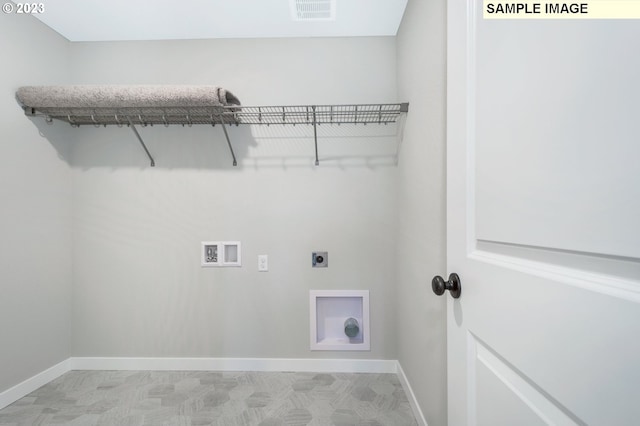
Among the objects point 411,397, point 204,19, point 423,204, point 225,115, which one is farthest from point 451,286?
point 204,19

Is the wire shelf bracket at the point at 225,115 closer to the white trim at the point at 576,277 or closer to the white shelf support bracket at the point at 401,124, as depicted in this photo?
the white shelf support bracket at the point at 401,124

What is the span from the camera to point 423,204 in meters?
1.31

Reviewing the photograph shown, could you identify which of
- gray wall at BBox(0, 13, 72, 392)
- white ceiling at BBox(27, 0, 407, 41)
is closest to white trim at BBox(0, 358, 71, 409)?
gray wall at BBox(0, 13, 72, 392)

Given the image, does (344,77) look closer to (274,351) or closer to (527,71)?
(527,71)

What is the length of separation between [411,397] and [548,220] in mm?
1439

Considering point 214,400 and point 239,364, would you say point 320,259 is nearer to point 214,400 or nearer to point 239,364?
point 239,364

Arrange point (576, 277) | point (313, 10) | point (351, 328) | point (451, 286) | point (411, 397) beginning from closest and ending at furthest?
point (576, 277), point (451, 286), point (411, 397), point (313, 10), point (351, 328)

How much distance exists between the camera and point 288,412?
1.43 metres

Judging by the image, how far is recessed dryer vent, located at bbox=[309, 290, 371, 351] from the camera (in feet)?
5.91

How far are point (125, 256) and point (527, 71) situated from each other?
231cm

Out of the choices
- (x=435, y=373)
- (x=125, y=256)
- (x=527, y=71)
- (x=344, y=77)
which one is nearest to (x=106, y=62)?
(x=125, y=256)

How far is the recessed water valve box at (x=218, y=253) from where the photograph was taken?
6.02 ft

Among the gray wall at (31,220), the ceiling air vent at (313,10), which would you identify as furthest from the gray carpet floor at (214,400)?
the ceiling air vent at (313,10)

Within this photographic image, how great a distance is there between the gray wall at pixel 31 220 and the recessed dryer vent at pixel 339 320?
1.72 m
